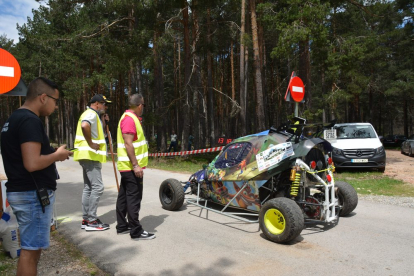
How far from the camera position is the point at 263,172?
503 cm

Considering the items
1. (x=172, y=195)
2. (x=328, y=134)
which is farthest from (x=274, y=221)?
(x=172, y=195)

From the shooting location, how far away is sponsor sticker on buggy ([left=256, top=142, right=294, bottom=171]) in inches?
189

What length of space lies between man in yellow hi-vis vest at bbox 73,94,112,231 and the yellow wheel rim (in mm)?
2780

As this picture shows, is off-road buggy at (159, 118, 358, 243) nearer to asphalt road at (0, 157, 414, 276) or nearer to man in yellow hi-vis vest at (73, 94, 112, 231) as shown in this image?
asphalt road at (0, 157, 414, 276)

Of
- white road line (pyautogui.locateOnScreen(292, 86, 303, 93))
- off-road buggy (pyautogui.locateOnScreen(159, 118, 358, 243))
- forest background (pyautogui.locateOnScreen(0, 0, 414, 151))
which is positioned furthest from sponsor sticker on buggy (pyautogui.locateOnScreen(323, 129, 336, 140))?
forest background (pyautogui.locateOnScreen(0, 0, 414, 151))

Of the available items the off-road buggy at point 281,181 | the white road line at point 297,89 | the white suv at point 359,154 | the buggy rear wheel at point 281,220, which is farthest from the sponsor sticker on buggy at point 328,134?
the white suv at point 359,154

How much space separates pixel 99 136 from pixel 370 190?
7.32m

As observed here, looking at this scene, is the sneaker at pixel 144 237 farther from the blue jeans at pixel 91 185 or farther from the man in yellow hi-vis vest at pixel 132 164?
the blue jeans at pixel 91 185

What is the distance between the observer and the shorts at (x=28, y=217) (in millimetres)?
2770

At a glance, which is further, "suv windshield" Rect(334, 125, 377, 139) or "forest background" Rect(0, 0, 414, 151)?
"forest background" Rect(0, 0, 414, 151)

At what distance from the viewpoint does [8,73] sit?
4.42 meters

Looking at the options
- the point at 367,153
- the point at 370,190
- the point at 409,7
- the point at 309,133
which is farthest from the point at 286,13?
the point at 409,7

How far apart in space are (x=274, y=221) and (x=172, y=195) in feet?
8.26

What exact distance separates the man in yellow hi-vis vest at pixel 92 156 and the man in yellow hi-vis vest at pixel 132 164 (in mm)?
463
